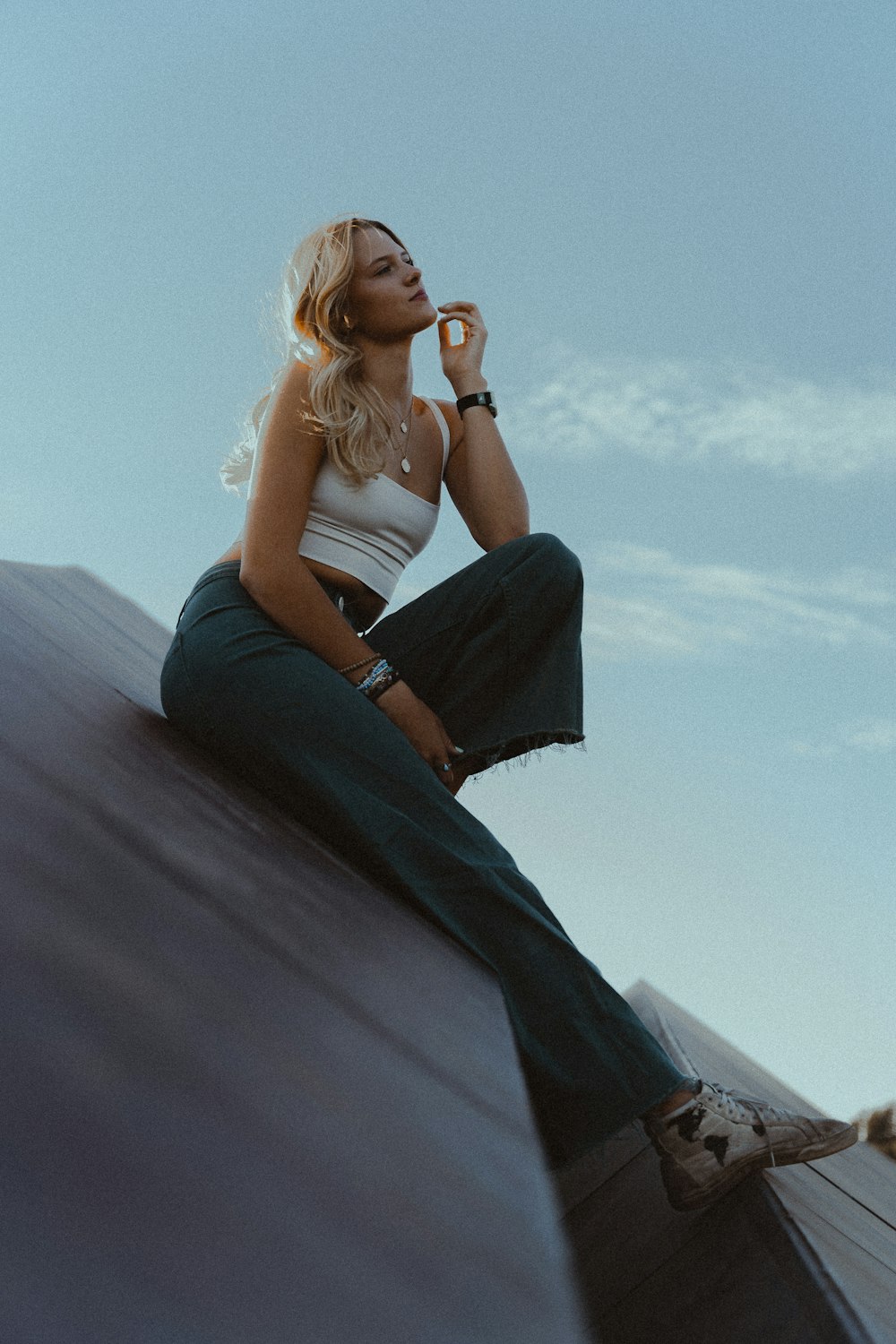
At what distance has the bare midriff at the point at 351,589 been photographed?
1.93m

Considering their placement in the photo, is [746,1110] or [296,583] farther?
[296,583]

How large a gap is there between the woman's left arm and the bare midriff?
261mm

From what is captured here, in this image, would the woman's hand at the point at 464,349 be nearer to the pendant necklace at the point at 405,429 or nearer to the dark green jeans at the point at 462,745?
the pendant necklace at the point at 405,429

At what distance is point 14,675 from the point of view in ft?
4.80

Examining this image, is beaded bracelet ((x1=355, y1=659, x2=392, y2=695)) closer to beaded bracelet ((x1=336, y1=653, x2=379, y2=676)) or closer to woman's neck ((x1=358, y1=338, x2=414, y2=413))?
beaded bracelet ((x1=336, y1=653, x2=379, y2=676))

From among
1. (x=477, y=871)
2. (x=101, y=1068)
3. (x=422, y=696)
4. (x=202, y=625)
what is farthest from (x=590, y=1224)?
(x=101, y=1068)

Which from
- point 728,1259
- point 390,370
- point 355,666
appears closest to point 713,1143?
point 728,1259

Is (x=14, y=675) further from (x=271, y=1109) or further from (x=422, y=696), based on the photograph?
(x=271, y=1109)

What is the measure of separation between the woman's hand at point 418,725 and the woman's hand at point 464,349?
0.75 metres

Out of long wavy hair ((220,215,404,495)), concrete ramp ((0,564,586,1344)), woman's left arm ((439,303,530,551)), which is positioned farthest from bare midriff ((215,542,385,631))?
concrete ramp ((0,564,586,1344))

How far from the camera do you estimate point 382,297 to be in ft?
6.89

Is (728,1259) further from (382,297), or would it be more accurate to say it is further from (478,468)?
(382,297)

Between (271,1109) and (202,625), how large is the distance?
1.19 metres

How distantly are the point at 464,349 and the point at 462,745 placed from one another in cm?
87
